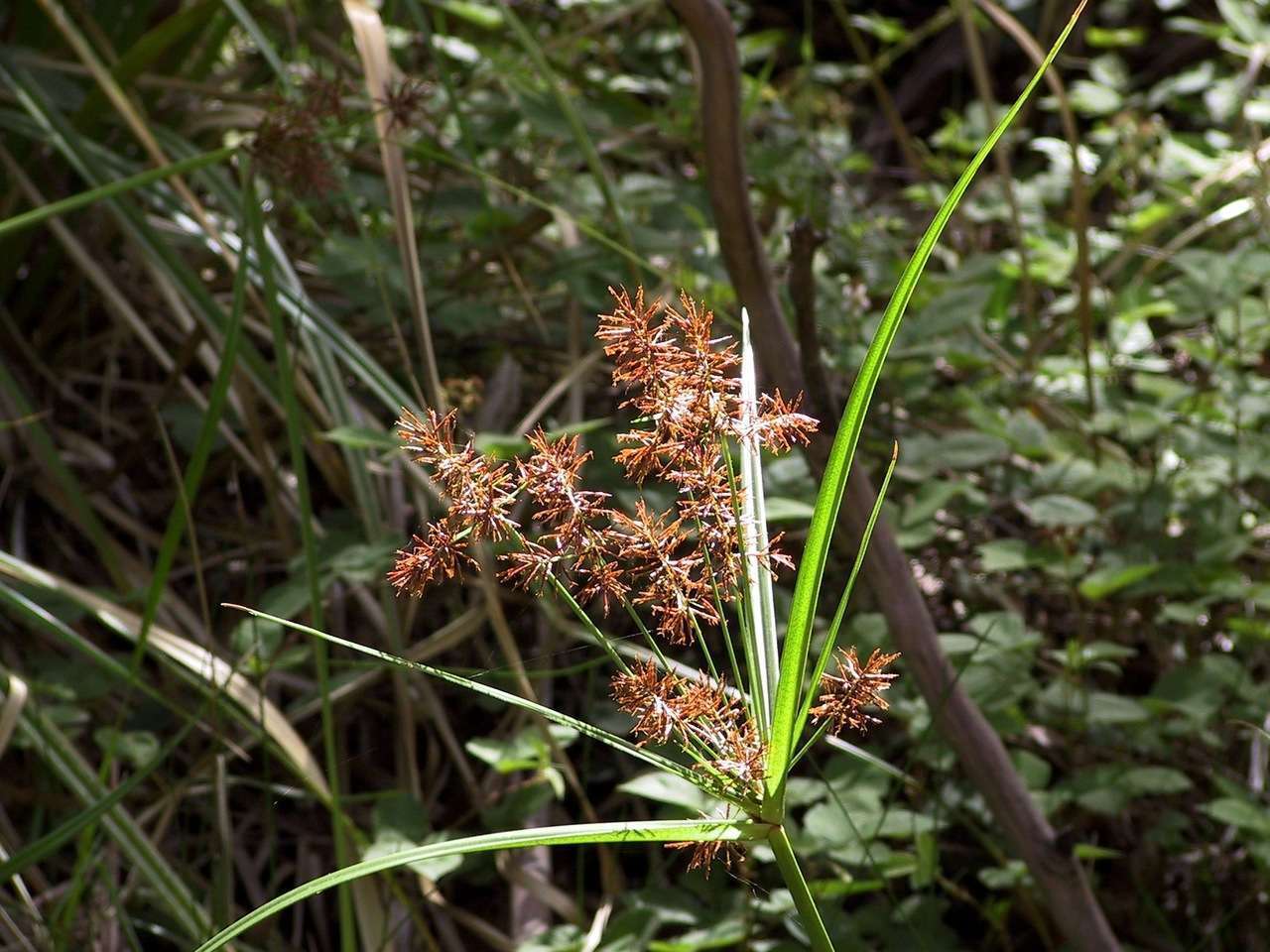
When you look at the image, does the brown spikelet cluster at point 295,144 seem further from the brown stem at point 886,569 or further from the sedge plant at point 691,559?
the sedge plant at point 691,559

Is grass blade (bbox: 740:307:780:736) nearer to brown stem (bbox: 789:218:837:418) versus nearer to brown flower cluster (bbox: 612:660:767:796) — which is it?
brown flower cluster (bbox: 612:660:767:796)

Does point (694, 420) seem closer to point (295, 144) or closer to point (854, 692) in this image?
point (854, 692)

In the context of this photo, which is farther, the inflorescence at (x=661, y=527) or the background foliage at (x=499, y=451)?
the background foliage at (x=499, y=451)

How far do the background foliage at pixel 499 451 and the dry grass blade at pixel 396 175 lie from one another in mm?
12

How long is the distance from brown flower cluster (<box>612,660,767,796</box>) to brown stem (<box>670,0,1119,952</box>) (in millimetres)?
509

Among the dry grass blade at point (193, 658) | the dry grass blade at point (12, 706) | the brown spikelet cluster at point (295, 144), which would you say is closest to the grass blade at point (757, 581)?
the brown spikelet cluster at point (295, 144)

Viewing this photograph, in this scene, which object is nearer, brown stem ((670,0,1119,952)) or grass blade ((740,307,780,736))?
grass blade ((740,307,780,736))

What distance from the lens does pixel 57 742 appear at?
121 centimetres

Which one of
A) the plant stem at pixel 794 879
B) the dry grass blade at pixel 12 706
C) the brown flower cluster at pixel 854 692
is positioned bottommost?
the dry grass blade at pixel 12 706

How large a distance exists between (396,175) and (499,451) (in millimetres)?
291

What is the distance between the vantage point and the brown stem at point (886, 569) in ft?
3.17

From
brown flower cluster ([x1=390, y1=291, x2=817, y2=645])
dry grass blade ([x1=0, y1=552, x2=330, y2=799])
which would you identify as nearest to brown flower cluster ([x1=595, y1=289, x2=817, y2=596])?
brown flower cluster ([x1=390, y1=291, x2=817, y2=645])

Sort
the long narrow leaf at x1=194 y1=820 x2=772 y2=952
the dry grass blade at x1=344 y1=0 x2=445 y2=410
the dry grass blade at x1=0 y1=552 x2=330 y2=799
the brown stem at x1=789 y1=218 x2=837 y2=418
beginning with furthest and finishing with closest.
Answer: the dry grass blade at x1=0 y1=552 x2=330 y2=799 < the dry grass blade at x1=344 y1=0 x2=445 y2=410 < the brown stem at x1=789 y1=218 x2=837 y2=418 < the long narrow leaf at x1=194 y1=820 x2=772 y2=952

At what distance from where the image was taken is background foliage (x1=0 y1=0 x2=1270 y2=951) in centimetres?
118
